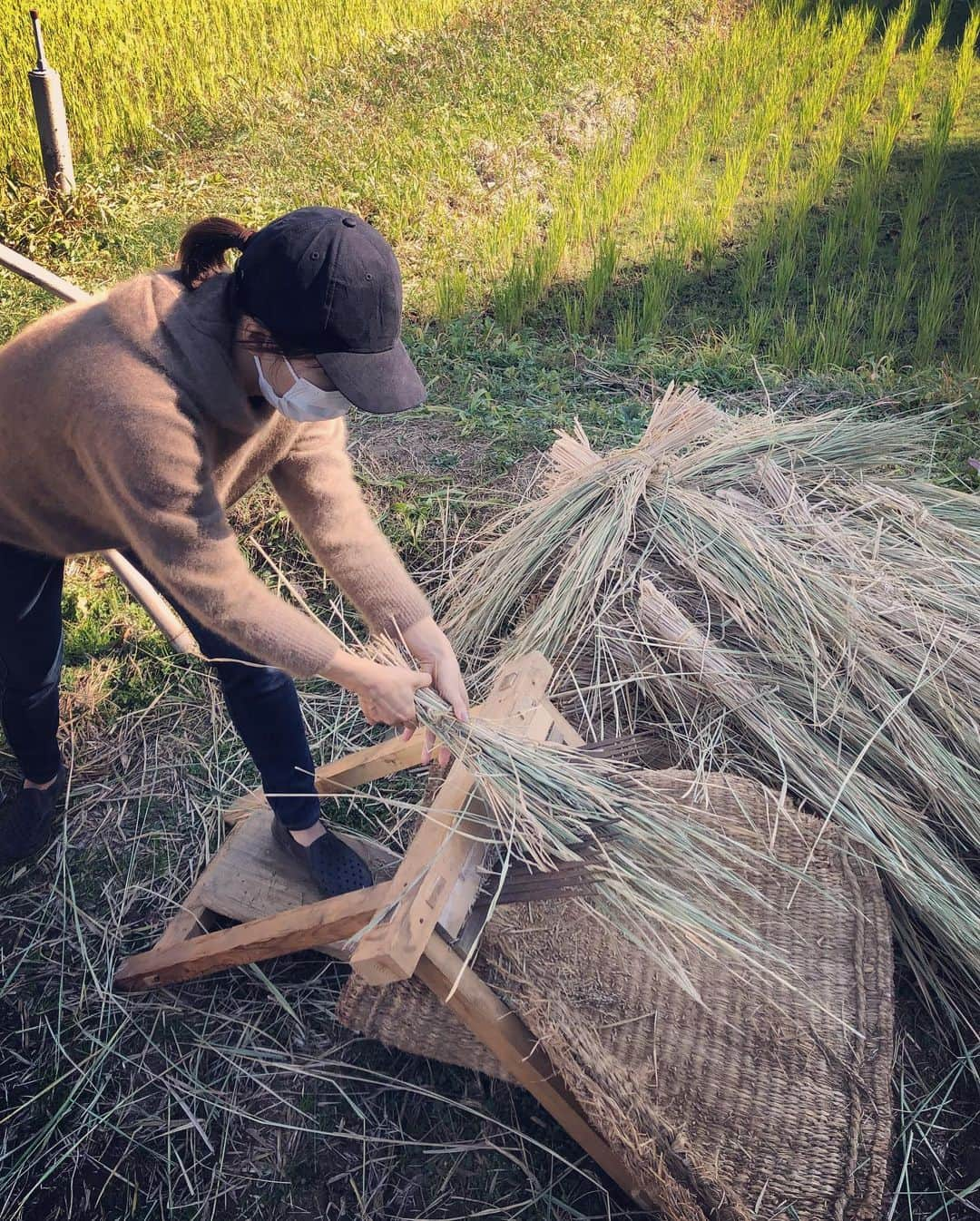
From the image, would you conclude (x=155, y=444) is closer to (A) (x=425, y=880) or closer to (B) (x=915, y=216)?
(A) (x=425, y=880)

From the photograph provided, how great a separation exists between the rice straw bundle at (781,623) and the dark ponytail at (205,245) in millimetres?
1088

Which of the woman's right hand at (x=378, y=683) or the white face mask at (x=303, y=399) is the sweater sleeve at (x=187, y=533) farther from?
the white face mask at (x=303, y=399)

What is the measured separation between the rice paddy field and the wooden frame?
12 centimetres

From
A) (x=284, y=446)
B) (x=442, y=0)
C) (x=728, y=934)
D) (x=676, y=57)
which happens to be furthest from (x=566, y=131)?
(x=728, y=934)

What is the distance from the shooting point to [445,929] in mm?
1399

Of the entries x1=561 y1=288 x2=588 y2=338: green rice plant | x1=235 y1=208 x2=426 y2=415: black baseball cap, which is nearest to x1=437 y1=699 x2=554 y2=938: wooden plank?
x1=235 y1=208 x2=426 y2=415: black baseball cap

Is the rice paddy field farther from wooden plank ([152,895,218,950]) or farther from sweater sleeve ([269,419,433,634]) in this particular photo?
sweater sleeve ([269,419,433,634])

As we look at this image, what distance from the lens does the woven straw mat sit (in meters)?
1.44

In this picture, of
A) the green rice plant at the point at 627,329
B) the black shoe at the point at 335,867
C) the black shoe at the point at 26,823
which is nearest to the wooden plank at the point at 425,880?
the black shoe at the point at 335,867

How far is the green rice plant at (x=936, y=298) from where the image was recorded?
368 centimetres

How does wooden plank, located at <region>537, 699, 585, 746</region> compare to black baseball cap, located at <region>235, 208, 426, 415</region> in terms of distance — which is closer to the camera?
black baseball cap, located at <region>235, 208, 426, 415</region>

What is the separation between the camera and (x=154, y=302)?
4.61ft

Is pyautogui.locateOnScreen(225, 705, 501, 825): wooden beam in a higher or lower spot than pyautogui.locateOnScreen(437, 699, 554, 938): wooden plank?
lower

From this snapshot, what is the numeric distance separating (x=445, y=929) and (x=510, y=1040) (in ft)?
0.67
